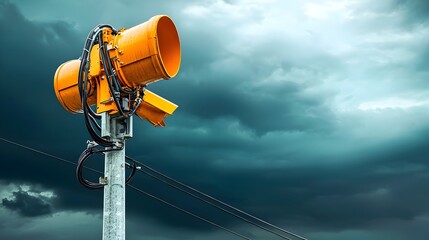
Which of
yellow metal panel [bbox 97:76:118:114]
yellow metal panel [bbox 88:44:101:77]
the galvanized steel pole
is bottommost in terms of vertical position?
the galvanized steel pole

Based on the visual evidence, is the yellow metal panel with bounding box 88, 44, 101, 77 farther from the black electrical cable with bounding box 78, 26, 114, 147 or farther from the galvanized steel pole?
the galvanized steel pole

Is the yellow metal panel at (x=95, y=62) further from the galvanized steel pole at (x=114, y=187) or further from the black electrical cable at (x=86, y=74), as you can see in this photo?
the galvanized steel pole at (x=114, y=187)

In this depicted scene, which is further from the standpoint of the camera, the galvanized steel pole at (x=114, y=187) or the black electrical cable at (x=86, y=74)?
the black electrical cable at (x=86, y=74)

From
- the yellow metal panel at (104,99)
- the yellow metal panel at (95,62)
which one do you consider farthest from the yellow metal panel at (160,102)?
the yellow metal panel at (95,62)

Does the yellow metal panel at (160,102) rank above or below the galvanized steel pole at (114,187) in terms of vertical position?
above

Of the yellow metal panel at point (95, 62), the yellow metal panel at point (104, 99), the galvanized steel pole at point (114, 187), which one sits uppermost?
the yellow metal panel at point (95, 62)

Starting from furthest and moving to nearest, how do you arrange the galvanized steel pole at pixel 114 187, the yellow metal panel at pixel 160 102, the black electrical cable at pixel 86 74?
the yellow metal panel at pixel 160 102
the black electrical cable at pixel 86 74
the galvanized steel pole at pixel 114 187

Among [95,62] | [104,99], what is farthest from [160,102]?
[95,62]

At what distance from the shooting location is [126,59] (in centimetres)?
1614

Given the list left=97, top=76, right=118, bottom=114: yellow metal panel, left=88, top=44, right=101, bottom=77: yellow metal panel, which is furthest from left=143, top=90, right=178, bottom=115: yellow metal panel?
left=88, top=44, right=101, bottom=77: yellow metal panel

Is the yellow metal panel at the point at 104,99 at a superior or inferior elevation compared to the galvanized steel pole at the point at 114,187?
superior

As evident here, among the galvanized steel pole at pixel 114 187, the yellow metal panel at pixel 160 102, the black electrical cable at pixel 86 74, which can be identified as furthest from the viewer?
the yellow metal panel at pixel 160 102

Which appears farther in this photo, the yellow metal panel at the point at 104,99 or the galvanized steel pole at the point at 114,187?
the yellow metal panel at the point at 104,99

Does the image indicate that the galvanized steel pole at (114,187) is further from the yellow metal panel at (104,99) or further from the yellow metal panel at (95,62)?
the yellow metal panel at (95,62)
